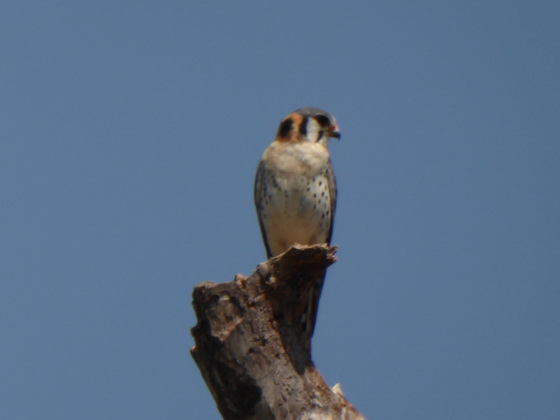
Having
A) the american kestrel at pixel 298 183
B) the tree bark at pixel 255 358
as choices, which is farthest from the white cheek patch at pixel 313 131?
the tree bark at pixel 255 358

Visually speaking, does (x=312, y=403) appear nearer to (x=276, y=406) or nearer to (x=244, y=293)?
(x=276, y=406)

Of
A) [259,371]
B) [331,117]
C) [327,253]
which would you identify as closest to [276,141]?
[331,117]

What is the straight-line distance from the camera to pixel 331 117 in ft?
29.7

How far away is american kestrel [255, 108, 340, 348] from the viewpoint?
866 cm

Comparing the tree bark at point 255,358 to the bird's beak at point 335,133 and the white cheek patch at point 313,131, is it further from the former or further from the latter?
the bird's beak at point 335,133

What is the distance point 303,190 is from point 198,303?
3.10 metres

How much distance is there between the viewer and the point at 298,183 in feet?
28.4

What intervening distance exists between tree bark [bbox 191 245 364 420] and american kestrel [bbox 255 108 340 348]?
2.70 meters

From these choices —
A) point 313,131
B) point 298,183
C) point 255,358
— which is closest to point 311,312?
point 298,183

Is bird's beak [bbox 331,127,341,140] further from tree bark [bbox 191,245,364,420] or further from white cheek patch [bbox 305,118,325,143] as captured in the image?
tree bark [bbox 191,245,364,420]

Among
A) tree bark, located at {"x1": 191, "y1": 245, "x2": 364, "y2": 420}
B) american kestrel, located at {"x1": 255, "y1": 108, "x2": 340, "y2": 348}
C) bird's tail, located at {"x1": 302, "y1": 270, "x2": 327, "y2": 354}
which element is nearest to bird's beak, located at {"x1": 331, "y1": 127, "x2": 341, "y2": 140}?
american kestrel, located at {"x1": 255, "y1": 108, "x2": 340, "y2": 348}

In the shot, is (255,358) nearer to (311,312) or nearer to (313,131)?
(311,312)

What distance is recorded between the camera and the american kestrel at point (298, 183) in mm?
8656

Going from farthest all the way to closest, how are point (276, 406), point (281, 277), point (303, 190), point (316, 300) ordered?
point (303, 190) → point (316, 300) → point (281, 277) → point (276, 406)
